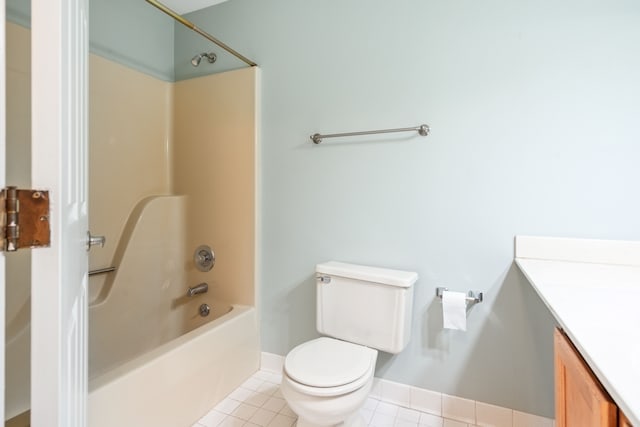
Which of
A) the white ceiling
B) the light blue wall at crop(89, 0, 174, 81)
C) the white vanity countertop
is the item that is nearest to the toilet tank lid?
the white vanity countertop

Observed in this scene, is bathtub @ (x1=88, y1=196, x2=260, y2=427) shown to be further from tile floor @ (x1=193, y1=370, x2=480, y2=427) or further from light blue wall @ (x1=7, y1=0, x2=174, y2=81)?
light blue wall @ (x1=7, y1=0, x2=174, y2=81)

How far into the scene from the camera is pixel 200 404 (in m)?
1.58

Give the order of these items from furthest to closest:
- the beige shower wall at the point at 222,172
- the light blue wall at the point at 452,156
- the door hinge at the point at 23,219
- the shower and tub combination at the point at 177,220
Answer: the beige shower wall at the point at 222,172 < the shower and tub combination at the point at 177,220 < the light blue wall at the point at 452,156 < the door hinge at the point at 23,219

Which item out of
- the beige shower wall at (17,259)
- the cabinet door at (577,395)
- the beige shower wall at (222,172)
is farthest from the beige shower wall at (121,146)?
the cabinet door at (577,395)

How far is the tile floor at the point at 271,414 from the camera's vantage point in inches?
61.1

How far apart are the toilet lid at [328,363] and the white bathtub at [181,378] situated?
0.50 metres

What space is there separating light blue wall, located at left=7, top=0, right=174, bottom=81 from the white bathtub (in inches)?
66.9

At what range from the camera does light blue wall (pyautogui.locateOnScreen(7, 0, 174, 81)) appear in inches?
74.0

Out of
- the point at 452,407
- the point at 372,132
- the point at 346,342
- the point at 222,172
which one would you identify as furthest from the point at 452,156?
the point at 222,172

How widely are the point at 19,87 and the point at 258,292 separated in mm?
1491

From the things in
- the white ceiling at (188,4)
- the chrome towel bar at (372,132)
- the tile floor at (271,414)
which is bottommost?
the tile floor at (271,414)

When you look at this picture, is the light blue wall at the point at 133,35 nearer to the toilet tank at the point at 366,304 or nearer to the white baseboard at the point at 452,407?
the toilet tank at the point at 366,304

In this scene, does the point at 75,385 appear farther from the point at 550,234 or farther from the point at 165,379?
the point at 550,234

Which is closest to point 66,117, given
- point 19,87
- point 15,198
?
point 15,198
